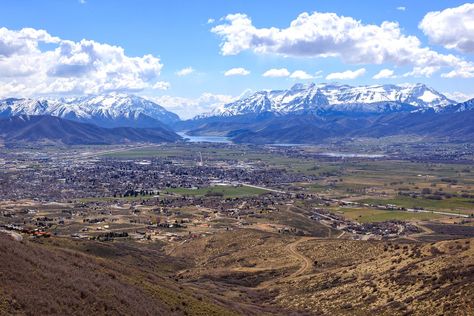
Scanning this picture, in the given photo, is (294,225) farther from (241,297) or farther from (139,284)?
(139,284)

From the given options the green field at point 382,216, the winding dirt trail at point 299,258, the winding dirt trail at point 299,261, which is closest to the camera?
the winding dirt trail at point 299,261

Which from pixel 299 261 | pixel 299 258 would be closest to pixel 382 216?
pixel 299 258

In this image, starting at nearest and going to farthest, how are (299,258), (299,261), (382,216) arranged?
(299,261) < (299,258) < (382,216)

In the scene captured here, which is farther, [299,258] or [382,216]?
[382,216]

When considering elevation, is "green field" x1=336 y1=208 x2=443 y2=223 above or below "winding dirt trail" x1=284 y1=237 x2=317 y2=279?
below

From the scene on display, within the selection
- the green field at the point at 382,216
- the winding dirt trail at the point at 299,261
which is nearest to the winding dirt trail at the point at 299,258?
the winding dirt trail at the point at 299,261

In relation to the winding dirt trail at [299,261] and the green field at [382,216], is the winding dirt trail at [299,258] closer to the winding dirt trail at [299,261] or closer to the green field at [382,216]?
the winding dirt trail at [299,261]

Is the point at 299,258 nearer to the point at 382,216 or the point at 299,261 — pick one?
the point at 299,261

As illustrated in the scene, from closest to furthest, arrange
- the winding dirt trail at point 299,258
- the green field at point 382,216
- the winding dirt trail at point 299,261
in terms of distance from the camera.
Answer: the winding dirt trail at point 299,261 < the winding dirt trail at point 299,258 < the green field at point 382,216

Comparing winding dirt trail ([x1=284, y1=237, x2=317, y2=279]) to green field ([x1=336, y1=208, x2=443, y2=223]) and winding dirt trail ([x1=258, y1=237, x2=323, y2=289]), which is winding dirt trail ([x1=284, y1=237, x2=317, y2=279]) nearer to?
winding dirt trail ([x1=258, y1=237, x2=323, y2=289])

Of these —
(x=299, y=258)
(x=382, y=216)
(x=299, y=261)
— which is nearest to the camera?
(x=299, y=261)

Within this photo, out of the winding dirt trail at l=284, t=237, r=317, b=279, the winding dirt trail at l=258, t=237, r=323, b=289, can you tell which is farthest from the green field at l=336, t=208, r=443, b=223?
the winding dirt trail at l=258, t=237, r=323, b=289

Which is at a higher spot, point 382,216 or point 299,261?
point 299,261
